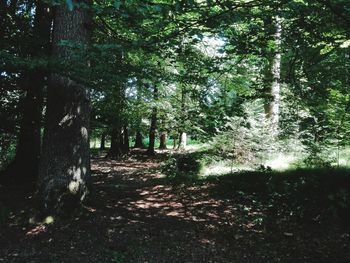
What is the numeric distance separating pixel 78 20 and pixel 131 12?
12.7 feet

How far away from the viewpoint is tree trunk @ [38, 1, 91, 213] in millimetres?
7340

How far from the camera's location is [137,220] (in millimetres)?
7480

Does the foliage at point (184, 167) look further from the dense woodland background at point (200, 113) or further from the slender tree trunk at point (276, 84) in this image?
the slender tree trunk at point (276, 84)

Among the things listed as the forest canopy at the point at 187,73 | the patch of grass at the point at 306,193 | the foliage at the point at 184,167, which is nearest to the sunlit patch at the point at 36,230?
the forest canopy at the point at 187,73

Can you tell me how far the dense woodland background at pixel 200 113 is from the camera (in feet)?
16.4

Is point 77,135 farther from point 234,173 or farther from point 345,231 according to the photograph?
point 345,231

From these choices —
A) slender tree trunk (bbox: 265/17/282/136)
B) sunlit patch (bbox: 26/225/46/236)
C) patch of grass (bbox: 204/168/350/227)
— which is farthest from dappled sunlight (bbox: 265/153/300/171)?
sunlit patch (bbox: 26/225/46/236)

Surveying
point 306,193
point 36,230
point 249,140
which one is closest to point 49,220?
point 36,230

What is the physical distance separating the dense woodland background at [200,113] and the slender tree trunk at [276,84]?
0.07 m

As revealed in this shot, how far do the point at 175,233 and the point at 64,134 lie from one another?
10.7ft

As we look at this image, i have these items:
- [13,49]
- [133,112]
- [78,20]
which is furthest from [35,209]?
[133,112]

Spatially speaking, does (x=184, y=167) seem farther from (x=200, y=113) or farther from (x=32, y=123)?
(x=32, y=123)

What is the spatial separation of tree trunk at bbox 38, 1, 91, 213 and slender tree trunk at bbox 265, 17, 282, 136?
4.21 metres

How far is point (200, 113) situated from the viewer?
792 cm
